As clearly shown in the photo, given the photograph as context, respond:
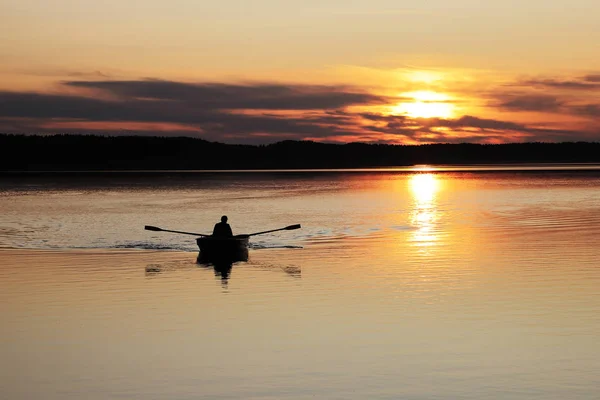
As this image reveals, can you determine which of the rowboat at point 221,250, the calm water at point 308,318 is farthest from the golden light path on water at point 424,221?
the rowboat at point 221,250

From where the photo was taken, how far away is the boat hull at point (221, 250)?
31500 mm

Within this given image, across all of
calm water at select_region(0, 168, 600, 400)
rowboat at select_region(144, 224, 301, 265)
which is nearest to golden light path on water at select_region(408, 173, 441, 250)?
calm water at select_region(0, 168, 600, 400)

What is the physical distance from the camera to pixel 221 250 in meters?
31.6

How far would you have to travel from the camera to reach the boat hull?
1240 inches

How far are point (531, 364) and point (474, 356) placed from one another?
1023 millimetres

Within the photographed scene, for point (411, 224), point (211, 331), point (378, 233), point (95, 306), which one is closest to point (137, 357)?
point (211, 331)

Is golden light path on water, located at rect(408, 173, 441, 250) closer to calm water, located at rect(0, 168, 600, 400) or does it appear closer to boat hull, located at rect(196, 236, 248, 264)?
calm water, located at rect(0, 168, 600, 400)

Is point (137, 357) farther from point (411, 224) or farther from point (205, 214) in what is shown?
point (205, 214)

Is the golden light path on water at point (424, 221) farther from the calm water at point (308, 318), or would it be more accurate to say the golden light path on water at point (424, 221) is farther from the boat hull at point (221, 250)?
the boat hull at point (221, 250)

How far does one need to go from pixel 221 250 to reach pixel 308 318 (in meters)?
12.1

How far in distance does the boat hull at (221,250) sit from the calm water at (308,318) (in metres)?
0.52

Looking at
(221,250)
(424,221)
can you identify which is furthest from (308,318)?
(424,221)

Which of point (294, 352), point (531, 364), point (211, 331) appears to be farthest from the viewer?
point (211, 331)

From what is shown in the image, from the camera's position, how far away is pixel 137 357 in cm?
1619
